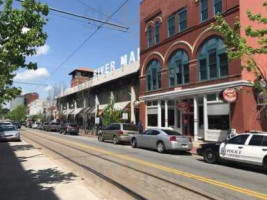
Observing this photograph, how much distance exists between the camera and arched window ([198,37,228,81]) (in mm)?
26281

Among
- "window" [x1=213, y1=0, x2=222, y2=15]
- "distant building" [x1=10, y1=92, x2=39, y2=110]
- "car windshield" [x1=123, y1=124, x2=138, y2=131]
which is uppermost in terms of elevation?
"distant building" [x1=10, y1=92, x2=39, y2=110]

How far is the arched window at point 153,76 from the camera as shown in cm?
3462

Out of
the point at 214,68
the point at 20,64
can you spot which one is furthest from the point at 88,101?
the point at 20,64

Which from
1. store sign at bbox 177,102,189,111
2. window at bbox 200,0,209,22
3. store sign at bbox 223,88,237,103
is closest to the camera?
store sign at bbox 223,88,237,103

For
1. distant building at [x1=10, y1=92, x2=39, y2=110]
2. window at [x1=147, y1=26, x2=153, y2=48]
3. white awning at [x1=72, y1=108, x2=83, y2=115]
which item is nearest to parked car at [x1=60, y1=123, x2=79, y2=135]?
white awning at [x1=72, y1=108, x2=83, y2=115]

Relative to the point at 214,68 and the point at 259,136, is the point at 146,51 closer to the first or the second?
the point at 214,68

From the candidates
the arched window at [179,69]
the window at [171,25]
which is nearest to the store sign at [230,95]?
the arched window at [179,69]

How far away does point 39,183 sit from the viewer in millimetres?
10797

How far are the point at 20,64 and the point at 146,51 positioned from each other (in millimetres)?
27213

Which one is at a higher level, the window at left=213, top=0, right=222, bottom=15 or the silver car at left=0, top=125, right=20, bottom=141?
the window at left=213, top=0, right=222, bottom=15

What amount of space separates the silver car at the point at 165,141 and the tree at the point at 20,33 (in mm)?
11893

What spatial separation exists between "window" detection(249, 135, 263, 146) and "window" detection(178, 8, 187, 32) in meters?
17.9

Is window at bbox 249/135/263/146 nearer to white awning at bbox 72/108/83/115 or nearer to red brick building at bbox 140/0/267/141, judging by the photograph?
red brick building at bbox 140/0/267/141

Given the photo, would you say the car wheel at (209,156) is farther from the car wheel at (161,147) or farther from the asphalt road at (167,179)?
the car wheel at (161,147)
